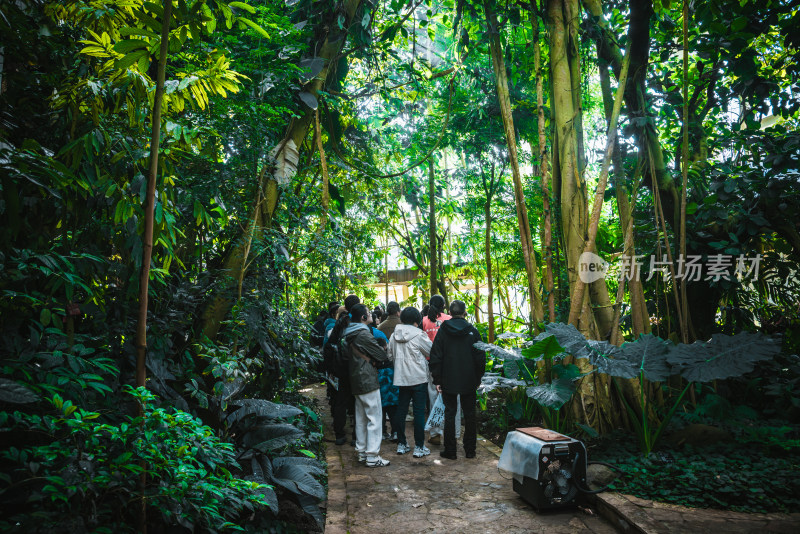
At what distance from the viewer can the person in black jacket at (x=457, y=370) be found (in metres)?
5.62

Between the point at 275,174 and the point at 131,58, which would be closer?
the point at 131,58

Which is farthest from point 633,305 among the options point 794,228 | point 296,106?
point 296,106

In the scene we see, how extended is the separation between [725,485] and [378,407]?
319 cm

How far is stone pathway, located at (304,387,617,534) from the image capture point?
13.0 ft

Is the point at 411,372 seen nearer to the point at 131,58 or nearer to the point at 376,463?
the point at 376,463

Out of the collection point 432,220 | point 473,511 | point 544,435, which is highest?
point 432,220

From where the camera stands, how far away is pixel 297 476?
12.0ft

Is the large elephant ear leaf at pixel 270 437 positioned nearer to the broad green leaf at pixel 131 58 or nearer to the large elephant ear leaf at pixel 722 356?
the broad green leaf at pixel 131 58

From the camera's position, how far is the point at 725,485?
13.6 ft

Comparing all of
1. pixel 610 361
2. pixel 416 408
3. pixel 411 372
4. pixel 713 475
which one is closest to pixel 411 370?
pixel 411 372

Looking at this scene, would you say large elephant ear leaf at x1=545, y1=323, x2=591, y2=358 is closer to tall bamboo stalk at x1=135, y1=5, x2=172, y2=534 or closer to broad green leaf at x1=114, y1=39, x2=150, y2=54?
tall bamboo stalk at x1=135, y1=5, x2=172, y2=534

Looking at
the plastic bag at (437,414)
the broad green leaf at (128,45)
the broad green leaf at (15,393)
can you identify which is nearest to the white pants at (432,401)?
the plastic bag at (437,414)

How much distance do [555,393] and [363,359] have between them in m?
2.00

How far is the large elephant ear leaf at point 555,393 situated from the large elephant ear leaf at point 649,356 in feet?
1.98
